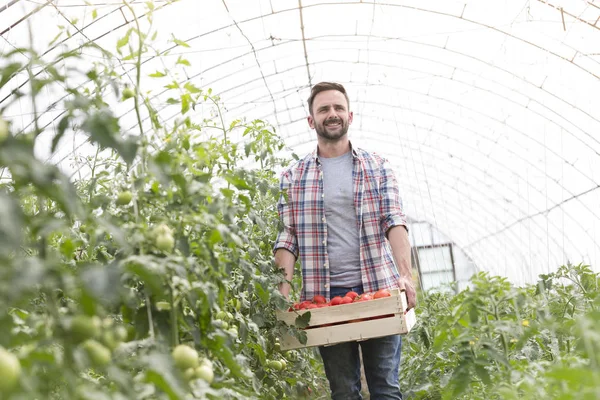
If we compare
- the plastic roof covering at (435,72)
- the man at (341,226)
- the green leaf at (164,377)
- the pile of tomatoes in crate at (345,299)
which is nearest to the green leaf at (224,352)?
the green leaf at (164,377)

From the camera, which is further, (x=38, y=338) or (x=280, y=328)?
(x=280, y=328)

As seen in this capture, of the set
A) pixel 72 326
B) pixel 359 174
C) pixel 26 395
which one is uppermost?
pixel 359 174

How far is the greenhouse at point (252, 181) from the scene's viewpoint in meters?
1.35

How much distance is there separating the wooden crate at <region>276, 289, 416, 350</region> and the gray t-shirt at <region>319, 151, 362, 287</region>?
495 millimetres

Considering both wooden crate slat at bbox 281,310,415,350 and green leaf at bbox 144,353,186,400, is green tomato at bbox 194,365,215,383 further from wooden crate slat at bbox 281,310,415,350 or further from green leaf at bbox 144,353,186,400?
wooden crate slat at bbox 281,310,415,350

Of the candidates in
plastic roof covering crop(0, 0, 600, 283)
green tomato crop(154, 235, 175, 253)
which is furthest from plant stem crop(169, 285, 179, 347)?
plastic roof covering crop(0, 0, 600, 283)

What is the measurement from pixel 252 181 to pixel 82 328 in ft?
4.94

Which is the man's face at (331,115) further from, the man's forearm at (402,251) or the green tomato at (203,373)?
the green tomato at (203,373)

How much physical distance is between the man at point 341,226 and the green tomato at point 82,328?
6.75 ft

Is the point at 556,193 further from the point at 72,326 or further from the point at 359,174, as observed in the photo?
the point at 72,326

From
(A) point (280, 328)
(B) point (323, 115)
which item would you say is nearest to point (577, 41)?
(B) point (323, 115)

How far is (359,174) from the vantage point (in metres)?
3.44

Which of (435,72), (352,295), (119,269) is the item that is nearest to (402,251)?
(352,295)

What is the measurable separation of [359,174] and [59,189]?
2.40 meters
